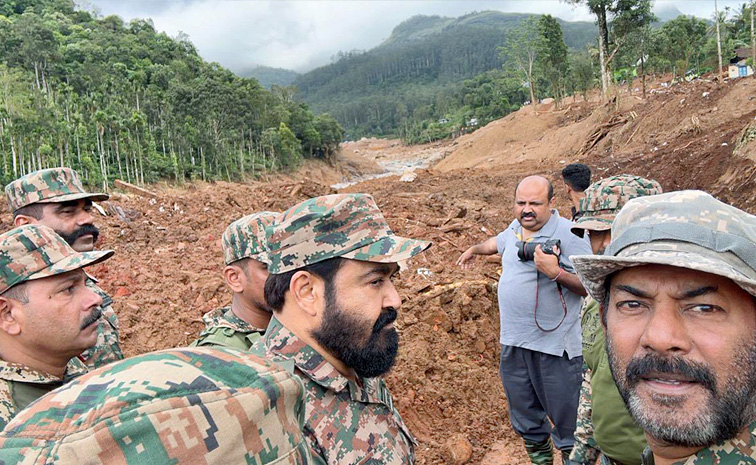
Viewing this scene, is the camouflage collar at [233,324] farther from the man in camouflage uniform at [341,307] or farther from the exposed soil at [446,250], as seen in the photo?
the exposed soil at [446,250]

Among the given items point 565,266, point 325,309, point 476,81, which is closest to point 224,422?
point 325,309

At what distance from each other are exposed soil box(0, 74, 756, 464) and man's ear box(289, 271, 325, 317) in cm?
270

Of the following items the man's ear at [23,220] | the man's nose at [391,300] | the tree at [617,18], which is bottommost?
the man's nose at [391,300]

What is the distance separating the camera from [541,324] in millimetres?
3244

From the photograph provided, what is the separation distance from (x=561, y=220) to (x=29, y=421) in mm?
3382

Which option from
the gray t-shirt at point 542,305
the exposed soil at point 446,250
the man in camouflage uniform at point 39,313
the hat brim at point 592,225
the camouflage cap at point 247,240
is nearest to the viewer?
the man in camouflage uniform at point 39,313

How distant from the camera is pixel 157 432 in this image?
0.62 metres

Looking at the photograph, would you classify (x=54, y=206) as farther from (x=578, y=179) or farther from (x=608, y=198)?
(x=578, y=179)

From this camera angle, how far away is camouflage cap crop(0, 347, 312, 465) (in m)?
0.60

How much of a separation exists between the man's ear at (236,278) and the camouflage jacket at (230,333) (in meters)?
0.14

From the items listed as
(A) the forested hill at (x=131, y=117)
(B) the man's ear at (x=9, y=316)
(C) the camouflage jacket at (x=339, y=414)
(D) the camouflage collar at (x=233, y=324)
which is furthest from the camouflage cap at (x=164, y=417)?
(A) the forested hill at (x=131, y=117)

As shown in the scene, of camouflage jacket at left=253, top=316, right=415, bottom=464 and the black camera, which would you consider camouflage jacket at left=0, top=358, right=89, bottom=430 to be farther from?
the black camera

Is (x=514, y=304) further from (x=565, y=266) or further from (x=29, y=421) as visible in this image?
(x=29, y=421)

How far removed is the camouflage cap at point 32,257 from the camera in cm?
207
